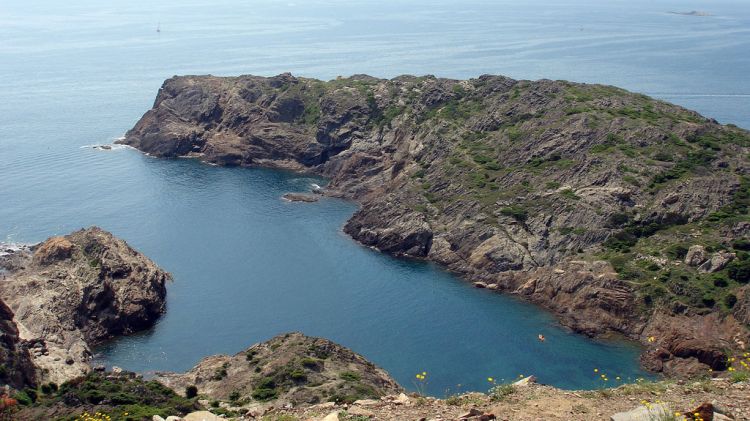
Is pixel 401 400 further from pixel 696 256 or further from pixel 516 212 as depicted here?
pixel 516 212

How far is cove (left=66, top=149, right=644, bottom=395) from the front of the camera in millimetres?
90625

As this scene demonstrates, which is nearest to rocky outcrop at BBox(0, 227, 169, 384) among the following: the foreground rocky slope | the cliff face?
the foreground rocky slope

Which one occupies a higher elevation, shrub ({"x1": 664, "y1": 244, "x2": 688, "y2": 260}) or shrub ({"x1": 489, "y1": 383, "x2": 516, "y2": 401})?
shrub ({"x1": 489, "y1": 383, "x2": 516, "y2": 401})

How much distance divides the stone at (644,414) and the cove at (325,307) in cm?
5036

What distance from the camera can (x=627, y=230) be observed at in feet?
367

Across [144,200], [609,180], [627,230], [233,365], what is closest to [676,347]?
[627,230]

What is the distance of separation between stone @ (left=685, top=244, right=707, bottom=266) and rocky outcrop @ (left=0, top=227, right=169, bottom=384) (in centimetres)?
6591

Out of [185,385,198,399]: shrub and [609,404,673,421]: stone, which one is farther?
[185,385,198,399]: shrub

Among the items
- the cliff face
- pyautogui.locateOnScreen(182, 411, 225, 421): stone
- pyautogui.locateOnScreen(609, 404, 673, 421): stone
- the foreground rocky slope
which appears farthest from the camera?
the cliff face

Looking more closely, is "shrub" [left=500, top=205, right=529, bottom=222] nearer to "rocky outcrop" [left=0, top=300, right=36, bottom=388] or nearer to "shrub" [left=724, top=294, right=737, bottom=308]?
"shrub" [left=724, top=294, right=737, bottom=308]

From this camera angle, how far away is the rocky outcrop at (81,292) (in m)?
93.3

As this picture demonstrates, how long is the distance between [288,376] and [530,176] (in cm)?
6871

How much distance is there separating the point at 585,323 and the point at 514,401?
204 feet

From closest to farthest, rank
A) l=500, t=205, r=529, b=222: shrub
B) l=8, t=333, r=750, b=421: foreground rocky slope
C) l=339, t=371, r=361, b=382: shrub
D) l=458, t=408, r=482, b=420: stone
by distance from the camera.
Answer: l=458, t=408, r=482, b=420: stone
l=8, t=333, r=750, b=421: foreground rocky slope
l=339, t=371, r=361, b=382: shrub
l=500, t=205, r=529, b=222: shrub
